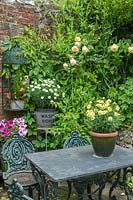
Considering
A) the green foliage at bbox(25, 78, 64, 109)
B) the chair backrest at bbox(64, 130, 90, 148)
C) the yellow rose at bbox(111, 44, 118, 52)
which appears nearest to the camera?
the chair backrest at bbox(64, 130, 90, 148)

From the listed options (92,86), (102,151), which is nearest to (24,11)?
(92,86)

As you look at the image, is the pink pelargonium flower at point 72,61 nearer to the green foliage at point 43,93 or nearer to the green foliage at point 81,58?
the green foliage at point 81,58

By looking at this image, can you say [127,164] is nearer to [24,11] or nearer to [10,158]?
[10,158]

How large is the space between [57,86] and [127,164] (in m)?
1.84

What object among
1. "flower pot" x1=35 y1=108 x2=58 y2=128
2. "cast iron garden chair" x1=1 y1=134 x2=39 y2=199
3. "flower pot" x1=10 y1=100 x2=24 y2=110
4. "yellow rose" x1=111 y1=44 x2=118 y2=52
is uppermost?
"yellow rose" x1=111 y1=44 x2=118 y2=52

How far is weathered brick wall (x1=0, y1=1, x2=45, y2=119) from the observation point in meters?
3.95

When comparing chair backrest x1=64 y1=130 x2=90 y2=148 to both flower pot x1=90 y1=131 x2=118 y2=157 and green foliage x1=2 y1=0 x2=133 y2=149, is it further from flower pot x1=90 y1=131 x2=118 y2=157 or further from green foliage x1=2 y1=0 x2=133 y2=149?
flower pot x1=90 y1=131 x2=118 y2=157

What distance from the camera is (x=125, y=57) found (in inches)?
179

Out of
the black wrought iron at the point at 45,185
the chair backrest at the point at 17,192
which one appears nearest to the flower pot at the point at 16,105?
the black wrought iron at the point at 45,185

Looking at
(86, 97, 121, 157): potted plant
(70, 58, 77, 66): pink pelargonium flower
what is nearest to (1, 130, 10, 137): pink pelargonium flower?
(70, 58, 77, 66): pink pelargonium flower

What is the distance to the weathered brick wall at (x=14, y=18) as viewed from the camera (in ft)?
13.0

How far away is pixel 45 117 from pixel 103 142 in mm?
1488

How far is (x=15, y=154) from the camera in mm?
3123

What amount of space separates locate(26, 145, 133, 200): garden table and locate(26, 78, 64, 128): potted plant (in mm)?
1050
